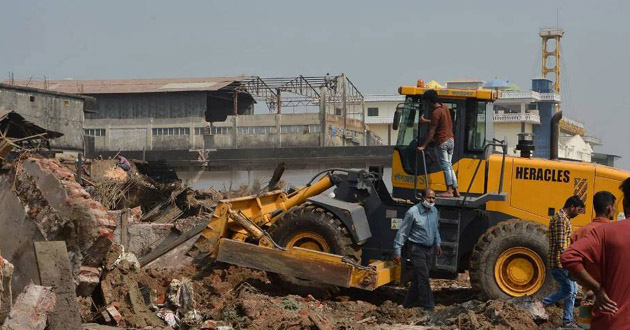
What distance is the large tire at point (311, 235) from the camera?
13086 millimetres

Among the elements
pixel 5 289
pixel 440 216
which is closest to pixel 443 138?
pixel 440 216

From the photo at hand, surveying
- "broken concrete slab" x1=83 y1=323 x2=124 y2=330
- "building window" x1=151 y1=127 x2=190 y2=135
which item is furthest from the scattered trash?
"building window" x1=151 y1=127 x2=190 y2=135

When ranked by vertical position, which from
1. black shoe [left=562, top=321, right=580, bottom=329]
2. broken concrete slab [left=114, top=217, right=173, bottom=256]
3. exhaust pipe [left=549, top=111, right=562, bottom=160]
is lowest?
black shoe [left=562, top=321, right=580, bottom=329]

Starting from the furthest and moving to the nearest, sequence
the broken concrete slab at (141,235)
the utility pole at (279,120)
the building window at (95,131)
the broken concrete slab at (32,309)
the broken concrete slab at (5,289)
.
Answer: the building window at (95,131)
the utility pole at (279,120)
the broken concrete slab at (141,235)
the broken concrete slab at (5,289)
the broken concrete slab at (32,309)

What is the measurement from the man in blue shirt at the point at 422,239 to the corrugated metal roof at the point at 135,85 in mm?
43291

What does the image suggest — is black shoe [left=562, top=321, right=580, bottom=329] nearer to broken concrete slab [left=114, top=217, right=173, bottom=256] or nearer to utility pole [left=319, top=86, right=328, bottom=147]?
broken concrete slab [left=114, top=217, right=173, bottom=256]

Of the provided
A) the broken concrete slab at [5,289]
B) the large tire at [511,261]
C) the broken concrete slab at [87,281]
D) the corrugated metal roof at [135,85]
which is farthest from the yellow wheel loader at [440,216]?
the corrugated metal roof at [135,85]

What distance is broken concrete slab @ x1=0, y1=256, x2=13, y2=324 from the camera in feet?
31.4

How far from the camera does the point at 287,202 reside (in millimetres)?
14039

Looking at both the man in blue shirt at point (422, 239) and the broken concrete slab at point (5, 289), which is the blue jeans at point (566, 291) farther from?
the broken concrete slab at point (5, 289)

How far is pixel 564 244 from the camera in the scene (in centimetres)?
1098

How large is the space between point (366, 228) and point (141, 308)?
3.41 meters

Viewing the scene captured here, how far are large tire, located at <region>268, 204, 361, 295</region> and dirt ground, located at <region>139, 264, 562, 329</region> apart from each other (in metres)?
0.16

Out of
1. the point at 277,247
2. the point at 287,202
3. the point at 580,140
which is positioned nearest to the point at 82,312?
the point at 277,247
